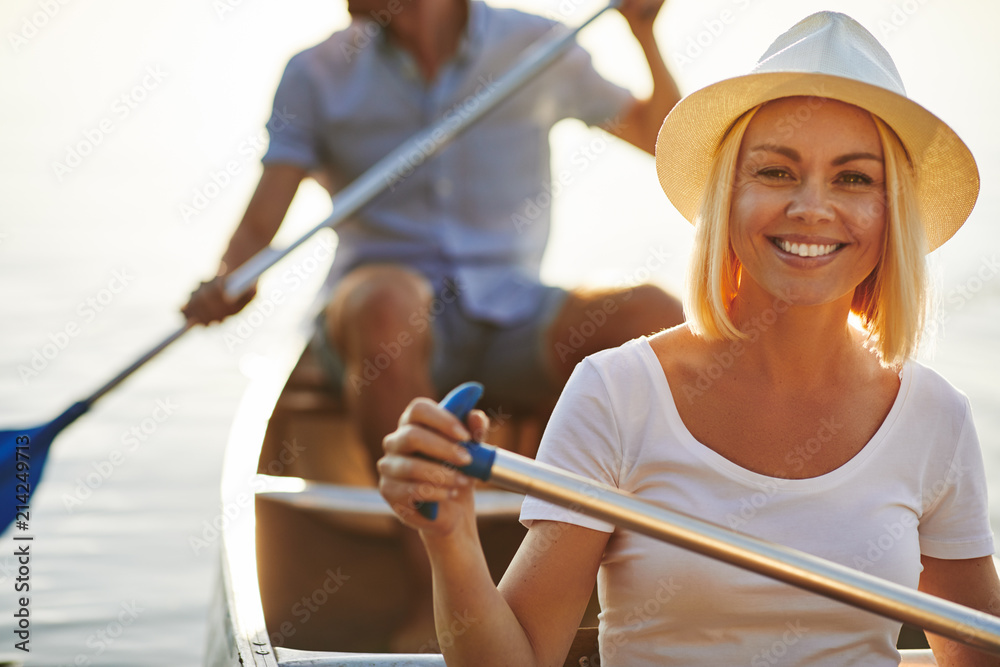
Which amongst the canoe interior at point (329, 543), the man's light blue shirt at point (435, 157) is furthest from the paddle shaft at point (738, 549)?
the man's light blue shirt at point (435, 157)

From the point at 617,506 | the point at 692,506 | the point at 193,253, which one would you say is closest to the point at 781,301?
the point at 692,506

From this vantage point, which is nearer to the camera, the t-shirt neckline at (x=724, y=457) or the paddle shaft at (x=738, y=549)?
the paddle shaft at (x=738, y=549)

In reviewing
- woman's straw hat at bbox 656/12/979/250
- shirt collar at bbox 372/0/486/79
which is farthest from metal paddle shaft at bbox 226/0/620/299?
woman's straw hat at bbox 656/12/979/250

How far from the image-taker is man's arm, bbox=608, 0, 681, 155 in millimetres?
2668

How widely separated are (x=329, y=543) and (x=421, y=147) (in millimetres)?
880

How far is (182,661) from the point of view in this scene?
10.5 feet

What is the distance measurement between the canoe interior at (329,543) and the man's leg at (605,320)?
0.73 feet

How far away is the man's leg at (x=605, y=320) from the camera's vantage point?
7.68 ft

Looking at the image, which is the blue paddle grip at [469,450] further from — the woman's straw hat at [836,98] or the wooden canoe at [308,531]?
the wooden canoe at [308,531]

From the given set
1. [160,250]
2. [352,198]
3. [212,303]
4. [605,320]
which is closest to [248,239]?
[212,303]

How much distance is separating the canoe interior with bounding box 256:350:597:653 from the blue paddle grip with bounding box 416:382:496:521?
1161 millimetres

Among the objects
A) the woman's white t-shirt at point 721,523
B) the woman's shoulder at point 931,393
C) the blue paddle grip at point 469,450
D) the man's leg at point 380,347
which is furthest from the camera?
the man's leg at point 380,347

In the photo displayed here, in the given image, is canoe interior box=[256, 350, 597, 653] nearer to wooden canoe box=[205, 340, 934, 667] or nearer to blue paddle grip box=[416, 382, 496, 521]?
wooden canoe box=[205, 340, 934, 667]

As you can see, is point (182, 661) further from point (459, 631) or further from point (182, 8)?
point (182, 8)
